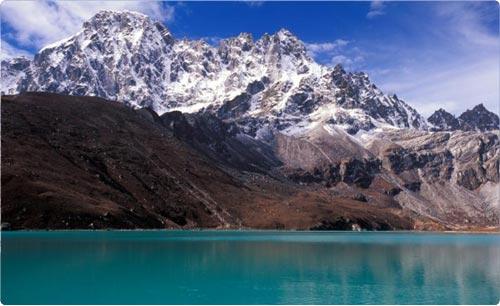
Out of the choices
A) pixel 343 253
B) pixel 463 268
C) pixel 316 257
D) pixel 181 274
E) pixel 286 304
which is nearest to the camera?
pixel 286 304

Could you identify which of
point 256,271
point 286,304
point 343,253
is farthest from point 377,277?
point 343,253

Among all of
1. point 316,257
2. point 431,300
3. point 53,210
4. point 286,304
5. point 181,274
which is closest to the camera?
point 286,304

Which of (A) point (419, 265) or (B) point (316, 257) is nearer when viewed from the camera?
(A) point (419, 265)

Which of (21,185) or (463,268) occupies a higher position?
(21,185)

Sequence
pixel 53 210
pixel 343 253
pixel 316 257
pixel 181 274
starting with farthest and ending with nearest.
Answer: pixel 53 210, pixel 343 253, pixel 316 257, pixel 181 274

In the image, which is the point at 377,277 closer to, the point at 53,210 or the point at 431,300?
the point at 431,300

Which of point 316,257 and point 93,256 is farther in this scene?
point 316,257

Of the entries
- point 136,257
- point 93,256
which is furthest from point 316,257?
point 93,256

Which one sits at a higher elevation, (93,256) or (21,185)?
(21,185)

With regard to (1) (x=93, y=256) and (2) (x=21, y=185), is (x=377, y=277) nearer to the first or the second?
(1) (x=93, y=256)
